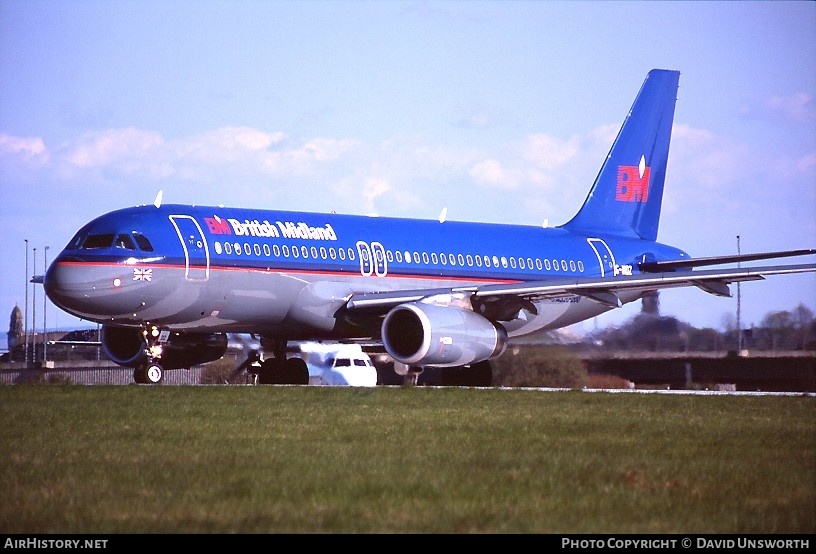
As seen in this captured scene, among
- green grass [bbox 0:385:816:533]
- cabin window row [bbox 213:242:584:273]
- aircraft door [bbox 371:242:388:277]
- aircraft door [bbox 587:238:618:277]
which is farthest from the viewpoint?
→ aircraft door [bbox 587:238:618:277]

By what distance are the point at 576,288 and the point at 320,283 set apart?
546cm

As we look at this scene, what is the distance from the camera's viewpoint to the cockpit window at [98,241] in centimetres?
2588

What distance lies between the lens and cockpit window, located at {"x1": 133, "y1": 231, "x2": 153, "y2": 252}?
25875 mm

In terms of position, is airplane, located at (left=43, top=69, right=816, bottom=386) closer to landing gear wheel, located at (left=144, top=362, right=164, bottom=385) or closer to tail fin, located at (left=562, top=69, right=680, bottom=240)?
landing gear wheel, located at (left=144, top=362, right=164, bottom=385)

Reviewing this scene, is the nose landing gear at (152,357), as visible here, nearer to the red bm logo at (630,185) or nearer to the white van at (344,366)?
the white van at (344,366)

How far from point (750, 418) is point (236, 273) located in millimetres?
11971

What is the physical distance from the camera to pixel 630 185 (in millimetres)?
36781

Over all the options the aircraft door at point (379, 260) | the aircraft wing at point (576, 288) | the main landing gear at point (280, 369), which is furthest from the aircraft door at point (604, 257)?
the main landing gear at point (280, 369)

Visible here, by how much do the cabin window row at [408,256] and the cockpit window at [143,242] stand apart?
1.42 meters

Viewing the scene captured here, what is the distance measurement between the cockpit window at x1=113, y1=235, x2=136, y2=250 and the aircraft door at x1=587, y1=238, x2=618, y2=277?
13.4m

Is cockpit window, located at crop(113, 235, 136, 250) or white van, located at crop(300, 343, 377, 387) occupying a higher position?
cockpit window, located at crop(113, 235, 136, 250)

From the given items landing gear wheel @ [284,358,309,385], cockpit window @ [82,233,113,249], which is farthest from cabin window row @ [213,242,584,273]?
landing gear wheel @ [284,358,309,385]

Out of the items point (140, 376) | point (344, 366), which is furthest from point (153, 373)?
point (344, 366)
